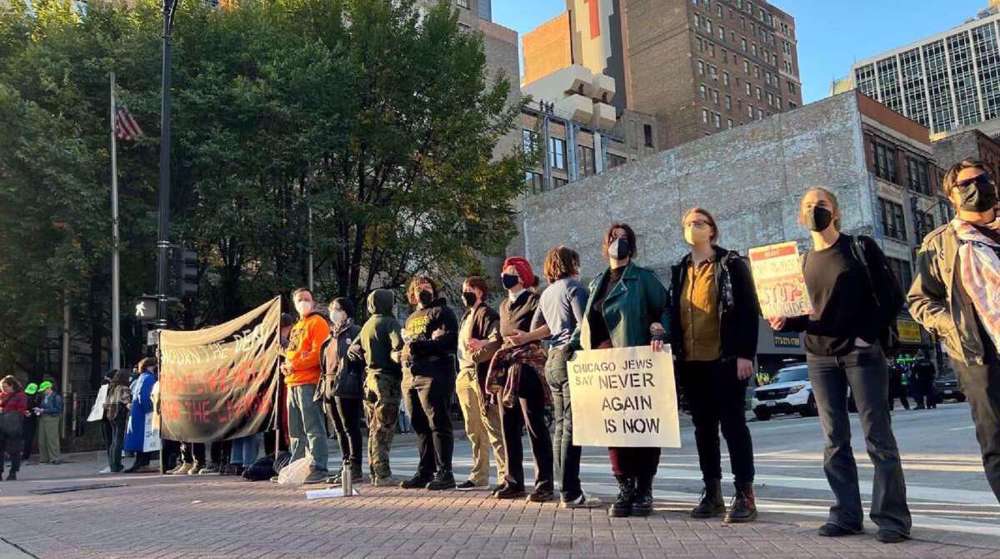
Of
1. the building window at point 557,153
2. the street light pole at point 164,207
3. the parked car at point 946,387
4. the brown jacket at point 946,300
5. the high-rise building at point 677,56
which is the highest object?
the high-rise building at point 677,56

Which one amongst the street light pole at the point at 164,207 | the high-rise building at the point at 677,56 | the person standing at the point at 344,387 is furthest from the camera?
the high-rise building at the point at 677,56

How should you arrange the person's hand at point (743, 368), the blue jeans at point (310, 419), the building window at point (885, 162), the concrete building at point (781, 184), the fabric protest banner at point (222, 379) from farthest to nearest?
the building window at point (885, 162) → the concrete building at point (781, 184) → the fabric protest banner at point (222, 379) → the blue jeans at point (310, 419) → the person's hand at point (743, 368)

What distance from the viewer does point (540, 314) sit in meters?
6.65

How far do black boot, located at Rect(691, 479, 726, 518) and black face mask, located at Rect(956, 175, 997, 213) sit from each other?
245cm

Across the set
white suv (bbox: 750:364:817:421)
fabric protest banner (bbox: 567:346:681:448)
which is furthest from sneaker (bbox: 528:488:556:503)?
white suv (bbox: 750:364:817:421)

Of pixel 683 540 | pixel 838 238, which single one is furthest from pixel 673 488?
pixel 838 238

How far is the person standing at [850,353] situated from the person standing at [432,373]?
11.7 ft

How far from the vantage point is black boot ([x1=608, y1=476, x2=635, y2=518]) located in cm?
570

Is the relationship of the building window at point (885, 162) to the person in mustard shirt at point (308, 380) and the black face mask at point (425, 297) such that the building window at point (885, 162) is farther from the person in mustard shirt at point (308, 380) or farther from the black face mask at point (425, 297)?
the black face mask at point (425, 297)

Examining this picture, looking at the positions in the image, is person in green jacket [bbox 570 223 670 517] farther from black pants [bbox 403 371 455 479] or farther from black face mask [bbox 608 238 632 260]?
black pants [bbox 403 371 455 479]

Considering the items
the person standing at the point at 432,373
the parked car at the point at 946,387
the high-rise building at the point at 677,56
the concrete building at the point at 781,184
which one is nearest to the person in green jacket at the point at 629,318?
the person standing at the point at 432,373

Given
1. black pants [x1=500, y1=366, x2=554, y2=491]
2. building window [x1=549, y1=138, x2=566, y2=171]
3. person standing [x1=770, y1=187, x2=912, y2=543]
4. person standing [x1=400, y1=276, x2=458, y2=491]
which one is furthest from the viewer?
building window [x1=549, y1=138, x2=566, y2=171]

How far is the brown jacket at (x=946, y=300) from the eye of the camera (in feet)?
13.0

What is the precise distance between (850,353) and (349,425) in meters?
5.48
